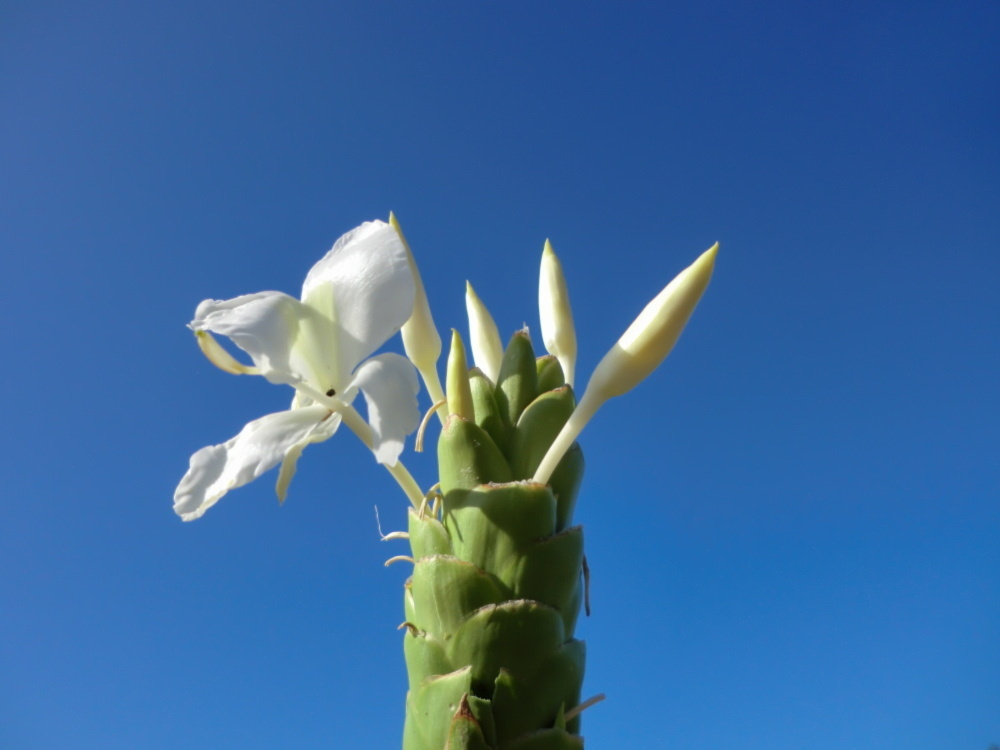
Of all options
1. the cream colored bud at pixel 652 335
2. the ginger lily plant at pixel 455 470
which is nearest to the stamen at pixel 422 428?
the ginger lily plant at pixel 455 470

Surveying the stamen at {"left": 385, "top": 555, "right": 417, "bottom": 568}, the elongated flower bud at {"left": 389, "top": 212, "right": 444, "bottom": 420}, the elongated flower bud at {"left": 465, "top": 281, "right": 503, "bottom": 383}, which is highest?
the elongated flower bud at {"left": 465, "top": 281, "right": 503, "bottom": 383}

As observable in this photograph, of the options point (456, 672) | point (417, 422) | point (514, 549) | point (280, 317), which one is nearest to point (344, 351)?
point (280, 317)

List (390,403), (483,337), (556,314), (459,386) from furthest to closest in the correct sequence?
(483,337) < (556,314) < (459,386) < (390,403)

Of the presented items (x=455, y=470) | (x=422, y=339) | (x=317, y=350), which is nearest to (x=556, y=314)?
(x=422, y=339)

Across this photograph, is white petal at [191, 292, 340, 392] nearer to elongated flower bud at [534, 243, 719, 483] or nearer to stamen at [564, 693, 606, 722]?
elongated flower bud at [534, 243, 719, 483]

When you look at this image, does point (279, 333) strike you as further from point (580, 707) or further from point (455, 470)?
point (580, 707)

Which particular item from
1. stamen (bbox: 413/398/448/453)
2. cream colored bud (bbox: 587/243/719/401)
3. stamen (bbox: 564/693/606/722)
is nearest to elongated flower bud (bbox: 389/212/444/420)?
stamen (bbox: 413/398/448/453)

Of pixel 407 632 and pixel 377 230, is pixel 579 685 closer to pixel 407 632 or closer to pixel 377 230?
pixel 407 632
